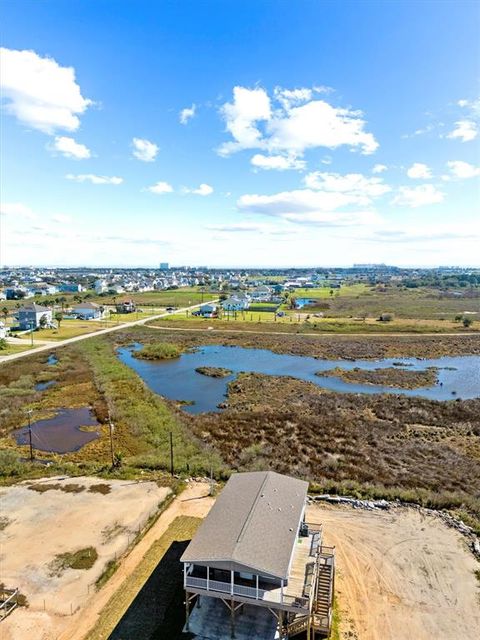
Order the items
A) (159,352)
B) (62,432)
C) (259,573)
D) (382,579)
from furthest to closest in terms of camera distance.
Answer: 1. (159,352)
2. (62,432)
3. (382,579)
4. (259,573)

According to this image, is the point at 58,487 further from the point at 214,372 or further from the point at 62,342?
the point at 62,342

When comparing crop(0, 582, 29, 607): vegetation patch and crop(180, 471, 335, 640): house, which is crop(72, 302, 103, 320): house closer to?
crop(0, 582, 29, 607): vegetation patch

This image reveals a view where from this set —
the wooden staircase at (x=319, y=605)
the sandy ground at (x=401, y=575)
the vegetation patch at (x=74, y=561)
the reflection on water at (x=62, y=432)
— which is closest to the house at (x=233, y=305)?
the reflection on water at (x=62, y=432)

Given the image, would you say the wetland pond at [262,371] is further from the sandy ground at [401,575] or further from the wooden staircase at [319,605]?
the wooden staircase at [319,605]

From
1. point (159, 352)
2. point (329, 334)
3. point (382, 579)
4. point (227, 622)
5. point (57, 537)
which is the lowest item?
point (159, 352)

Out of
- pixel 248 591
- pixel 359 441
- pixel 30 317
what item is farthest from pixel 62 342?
pixel 248 591

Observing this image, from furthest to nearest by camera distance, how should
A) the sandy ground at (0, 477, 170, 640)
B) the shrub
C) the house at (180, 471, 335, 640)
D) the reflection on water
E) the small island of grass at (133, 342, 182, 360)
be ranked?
the small island of grass at (133, 342, 182, 360)
the reflection on water
the shrub
the sandy ground at (0, 477, 170, 640)
the house at (180, 471, 335, 640)

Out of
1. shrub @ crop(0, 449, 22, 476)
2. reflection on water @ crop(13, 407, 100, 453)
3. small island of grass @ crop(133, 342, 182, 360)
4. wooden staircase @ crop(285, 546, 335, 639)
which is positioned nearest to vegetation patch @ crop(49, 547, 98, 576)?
wooden staircase @ crop(285, 546, 335, 639)

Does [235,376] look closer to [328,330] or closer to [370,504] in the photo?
[370,504]
